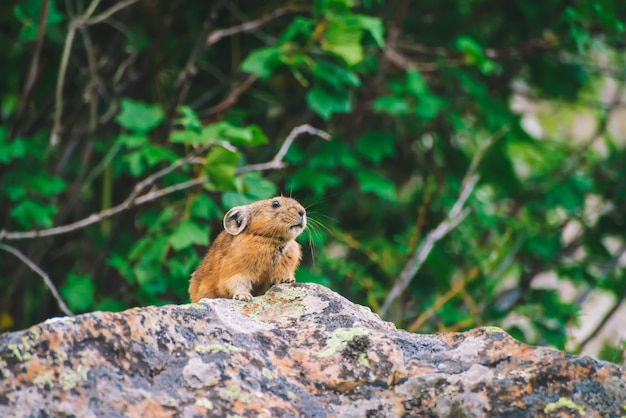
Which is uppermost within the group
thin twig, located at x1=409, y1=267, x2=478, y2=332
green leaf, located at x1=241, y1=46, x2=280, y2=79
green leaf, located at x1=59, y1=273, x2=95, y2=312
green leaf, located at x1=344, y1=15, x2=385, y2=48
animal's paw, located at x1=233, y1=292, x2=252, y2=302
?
green leaf, located at x1=344, y1=15, x2=385, y2=48

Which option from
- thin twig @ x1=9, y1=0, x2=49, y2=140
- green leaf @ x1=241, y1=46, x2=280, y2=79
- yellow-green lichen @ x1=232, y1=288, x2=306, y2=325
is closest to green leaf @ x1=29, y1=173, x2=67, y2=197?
thin twig @ x1=9, y1=0, x2=49, y2=140

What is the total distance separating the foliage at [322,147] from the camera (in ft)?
22.3

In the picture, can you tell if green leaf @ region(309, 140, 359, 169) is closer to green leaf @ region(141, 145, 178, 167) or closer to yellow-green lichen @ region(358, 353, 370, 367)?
green leaf @ region(141, 145, 178, 167)

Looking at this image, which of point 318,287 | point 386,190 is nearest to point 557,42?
point 386,190

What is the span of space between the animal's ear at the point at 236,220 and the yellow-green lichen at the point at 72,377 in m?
2.24

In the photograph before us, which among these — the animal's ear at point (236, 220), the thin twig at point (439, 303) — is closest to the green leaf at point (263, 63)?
the animal's ear at point (236, 220)

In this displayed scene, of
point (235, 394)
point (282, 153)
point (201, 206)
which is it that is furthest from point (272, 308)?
point (201, 206)

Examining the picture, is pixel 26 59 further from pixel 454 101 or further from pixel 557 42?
pixel 557 42

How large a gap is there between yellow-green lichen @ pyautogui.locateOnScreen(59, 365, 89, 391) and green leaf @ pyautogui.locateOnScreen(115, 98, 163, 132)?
4.06 m

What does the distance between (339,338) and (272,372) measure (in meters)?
0.33

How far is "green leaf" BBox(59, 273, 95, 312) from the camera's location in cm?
688

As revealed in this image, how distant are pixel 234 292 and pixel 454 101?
4.58m

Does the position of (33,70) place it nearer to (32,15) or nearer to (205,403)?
(32,15)

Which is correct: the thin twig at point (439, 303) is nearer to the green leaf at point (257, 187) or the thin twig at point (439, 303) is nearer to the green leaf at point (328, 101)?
the green leaf at point (257, 187)
